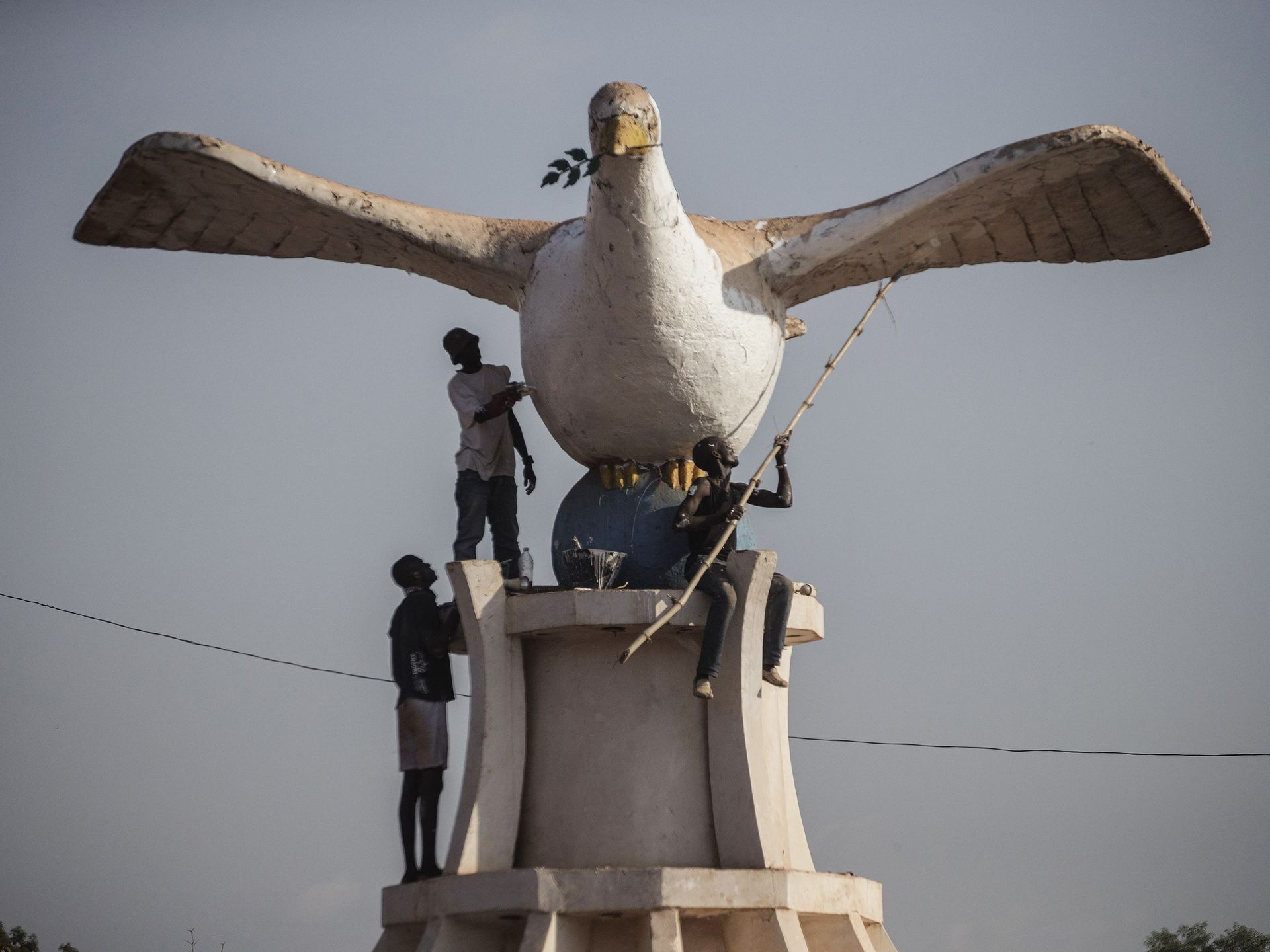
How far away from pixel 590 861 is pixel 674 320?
11.0ft

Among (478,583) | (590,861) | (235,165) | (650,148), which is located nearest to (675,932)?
(590,861)

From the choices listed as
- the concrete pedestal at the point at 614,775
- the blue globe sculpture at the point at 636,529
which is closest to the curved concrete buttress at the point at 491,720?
the concrete pedestal at the point at 614,775

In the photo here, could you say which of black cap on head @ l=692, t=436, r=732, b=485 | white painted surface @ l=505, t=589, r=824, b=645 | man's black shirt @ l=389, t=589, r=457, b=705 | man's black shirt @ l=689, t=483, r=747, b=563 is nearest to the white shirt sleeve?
man's black shirt @ l=389, t=589, r=457, b=705

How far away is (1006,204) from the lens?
12.6m

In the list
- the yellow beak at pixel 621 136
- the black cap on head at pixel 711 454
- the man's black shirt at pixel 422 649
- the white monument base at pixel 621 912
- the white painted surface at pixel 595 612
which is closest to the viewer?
the white monument base at pixel 621 912

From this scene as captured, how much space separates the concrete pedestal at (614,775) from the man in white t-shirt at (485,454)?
830 mm

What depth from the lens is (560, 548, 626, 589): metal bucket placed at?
467 inches

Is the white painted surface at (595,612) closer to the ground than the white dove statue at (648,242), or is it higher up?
closer to the ground

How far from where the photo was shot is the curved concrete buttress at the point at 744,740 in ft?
37.6

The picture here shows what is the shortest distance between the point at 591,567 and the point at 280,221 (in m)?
3.46

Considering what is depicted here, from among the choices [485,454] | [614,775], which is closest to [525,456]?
[485,454]

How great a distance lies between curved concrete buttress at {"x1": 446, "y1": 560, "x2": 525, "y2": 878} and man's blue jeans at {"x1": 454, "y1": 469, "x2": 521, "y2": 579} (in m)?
0.65

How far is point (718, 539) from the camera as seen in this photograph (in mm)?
11656

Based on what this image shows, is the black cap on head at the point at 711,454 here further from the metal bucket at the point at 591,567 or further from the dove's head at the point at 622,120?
the dove's head at the point at 622,120
